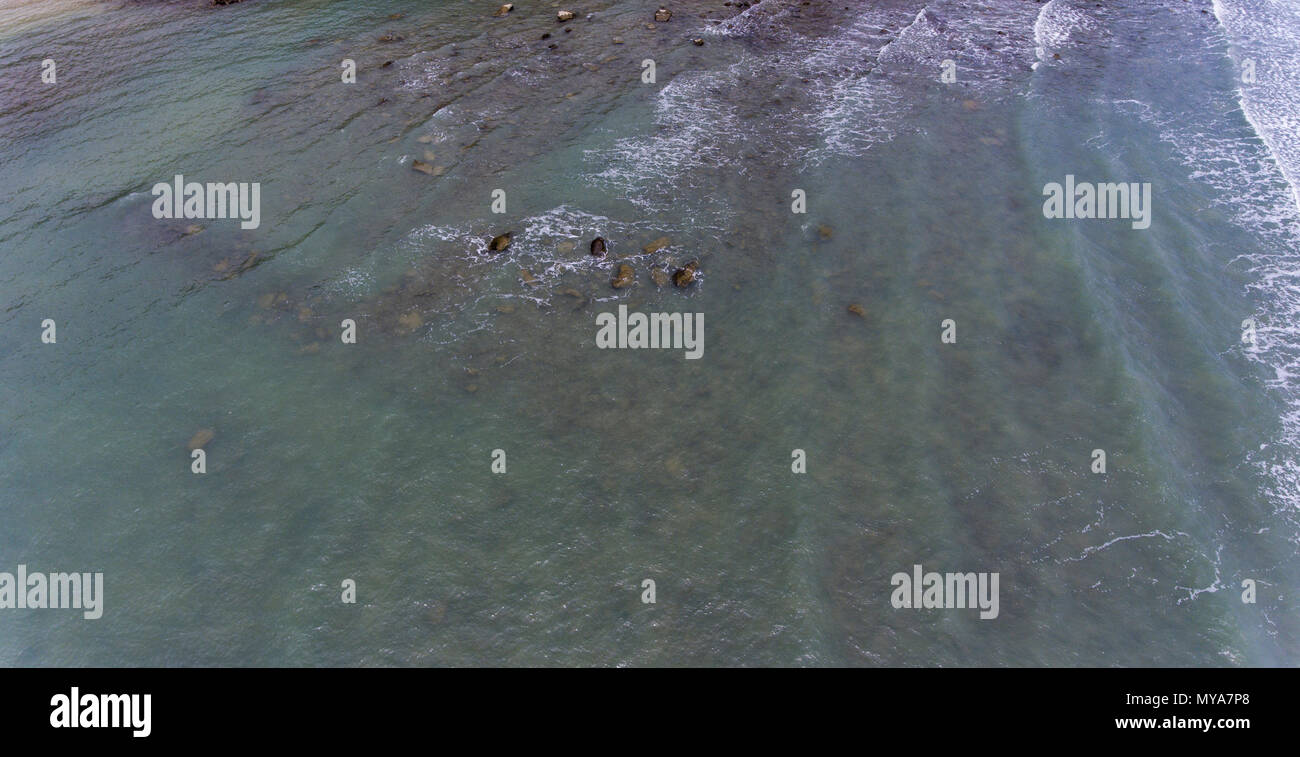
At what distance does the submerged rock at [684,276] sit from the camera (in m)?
15.1

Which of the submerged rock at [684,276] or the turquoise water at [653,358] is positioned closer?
the turquoise water at [653,358]

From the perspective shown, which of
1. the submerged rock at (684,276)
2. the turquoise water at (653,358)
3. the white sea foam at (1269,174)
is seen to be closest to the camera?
the turquoise water at (653,358)

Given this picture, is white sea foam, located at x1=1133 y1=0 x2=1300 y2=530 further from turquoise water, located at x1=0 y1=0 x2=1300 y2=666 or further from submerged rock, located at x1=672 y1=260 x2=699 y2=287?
submerged rock, located at x1=672 y1=260 x2=699 y2=287

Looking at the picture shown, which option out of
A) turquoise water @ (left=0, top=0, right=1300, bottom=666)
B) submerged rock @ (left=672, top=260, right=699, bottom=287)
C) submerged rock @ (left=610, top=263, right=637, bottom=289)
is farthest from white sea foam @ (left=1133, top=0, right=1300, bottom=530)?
submerged rock @ (left=610, top=263, right=637, bottom=289)

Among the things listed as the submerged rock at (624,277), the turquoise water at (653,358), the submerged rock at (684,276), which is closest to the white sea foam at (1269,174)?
the turquoise water at (653,358)

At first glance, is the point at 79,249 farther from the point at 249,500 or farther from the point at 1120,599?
the point at 1120,599

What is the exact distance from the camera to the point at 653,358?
14.0 metres

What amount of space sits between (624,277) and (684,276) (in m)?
1.23

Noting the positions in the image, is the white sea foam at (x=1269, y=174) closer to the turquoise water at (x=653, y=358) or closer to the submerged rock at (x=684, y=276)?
the turquoise water at (x=653, y=358)

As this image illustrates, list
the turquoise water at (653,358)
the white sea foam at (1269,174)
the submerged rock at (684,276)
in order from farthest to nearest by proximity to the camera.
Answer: the submerged rock at (684,276) → the white sea foam at (1269,174) → the turquoise water at (653,358)

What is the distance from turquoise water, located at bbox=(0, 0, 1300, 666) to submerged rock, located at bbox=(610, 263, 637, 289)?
241mm

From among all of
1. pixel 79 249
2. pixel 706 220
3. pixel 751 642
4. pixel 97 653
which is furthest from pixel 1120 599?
pixel 79 249

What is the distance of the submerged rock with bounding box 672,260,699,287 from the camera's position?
15117 mm

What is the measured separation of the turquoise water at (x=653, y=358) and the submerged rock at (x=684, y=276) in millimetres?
241
